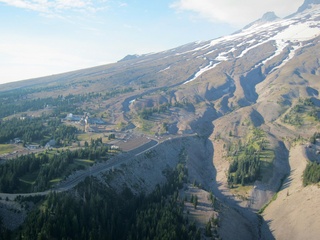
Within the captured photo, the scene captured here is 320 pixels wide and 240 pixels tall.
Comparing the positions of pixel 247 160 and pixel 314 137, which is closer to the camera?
pixel 247 160

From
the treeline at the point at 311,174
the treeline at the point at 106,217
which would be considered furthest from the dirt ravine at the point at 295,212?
the treeline at the point at 106,217

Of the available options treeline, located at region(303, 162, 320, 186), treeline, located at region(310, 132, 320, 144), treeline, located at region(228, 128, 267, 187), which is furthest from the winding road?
treeline, located at region(310, 132, 320, 144)

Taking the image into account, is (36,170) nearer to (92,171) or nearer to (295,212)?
(92,171)

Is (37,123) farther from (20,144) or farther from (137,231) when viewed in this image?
(137,231)

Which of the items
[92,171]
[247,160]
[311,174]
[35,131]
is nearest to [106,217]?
[92,171]

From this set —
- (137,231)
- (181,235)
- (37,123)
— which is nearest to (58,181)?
(137,231)

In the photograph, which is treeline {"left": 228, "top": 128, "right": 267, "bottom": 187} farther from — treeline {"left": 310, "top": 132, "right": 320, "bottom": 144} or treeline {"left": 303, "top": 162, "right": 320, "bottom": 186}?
treeline {"left": 310, "top": 132, "right": 320, "bottom": 144}
